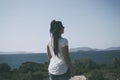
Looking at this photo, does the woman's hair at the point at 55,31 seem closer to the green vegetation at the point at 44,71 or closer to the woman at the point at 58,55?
the woman at the point at 58,55

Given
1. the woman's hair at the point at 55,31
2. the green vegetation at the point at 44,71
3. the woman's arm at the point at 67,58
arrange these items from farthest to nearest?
1. the green vegetation at the point at 44,71
2. the woman's hair at the point at 55,31
3. the woman's arm at the point at 67,58

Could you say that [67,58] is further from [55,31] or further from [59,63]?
[55,31]

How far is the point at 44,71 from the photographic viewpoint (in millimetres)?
30078

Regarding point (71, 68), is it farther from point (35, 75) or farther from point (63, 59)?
point (35, 75)

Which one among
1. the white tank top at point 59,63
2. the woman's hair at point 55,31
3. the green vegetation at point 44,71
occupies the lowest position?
the green vegetation at point 44,71

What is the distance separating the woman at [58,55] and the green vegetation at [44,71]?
53.4 feet

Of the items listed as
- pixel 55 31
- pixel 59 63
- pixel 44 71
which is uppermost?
pixel 55 31

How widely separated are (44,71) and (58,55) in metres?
26.9

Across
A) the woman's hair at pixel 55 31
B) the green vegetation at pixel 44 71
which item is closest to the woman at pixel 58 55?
the woman's hair at pixel 55 31

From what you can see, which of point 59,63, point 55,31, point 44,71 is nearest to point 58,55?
point 59,63

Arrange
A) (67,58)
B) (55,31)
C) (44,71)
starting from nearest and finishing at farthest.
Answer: (67,58), (55,31), (44,71)

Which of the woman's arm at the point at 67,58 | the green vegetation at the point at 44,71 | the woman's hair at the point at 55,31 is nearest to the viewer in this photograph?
the woman's arm at the point at 67,58

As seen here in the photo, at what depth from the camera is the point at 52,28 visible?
3.57m

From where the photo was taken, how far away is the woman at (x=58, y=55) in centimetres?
333
